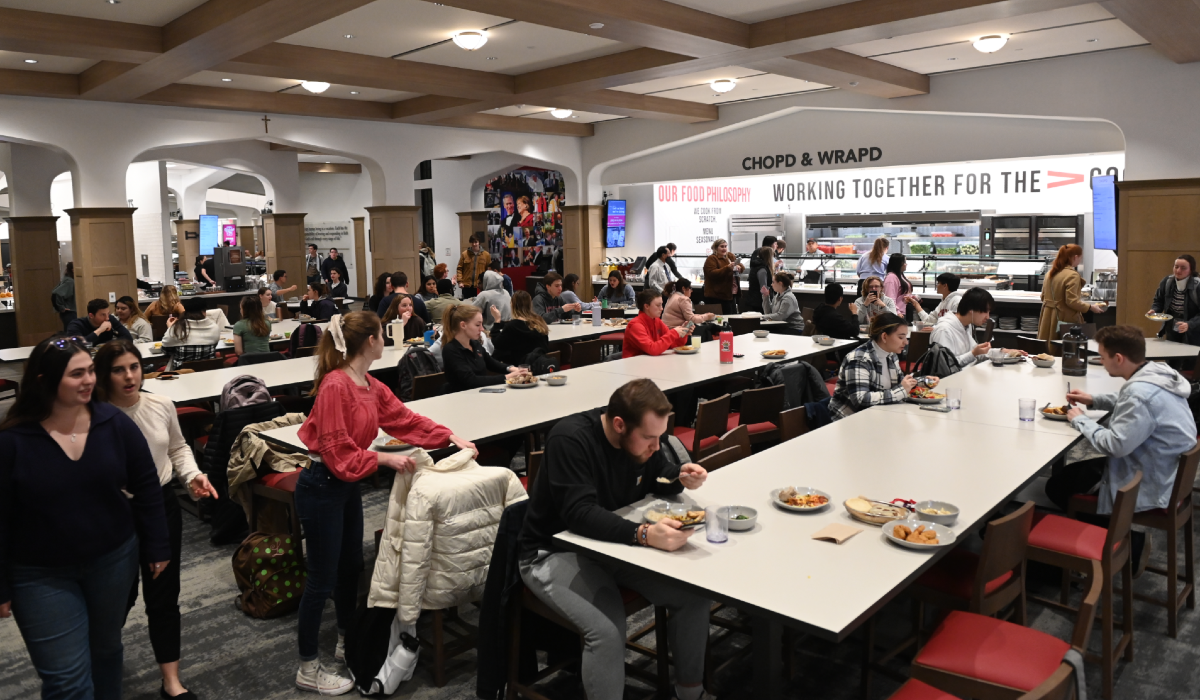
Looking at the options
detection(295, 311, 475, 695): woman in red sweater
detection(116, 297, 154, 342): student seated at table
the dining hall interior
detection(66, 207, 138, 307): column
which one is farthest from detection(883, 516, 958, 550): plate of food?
detection(66, 207, 138, 307): column

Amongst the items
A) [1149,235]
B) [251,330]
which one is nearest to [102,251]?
[251,330]

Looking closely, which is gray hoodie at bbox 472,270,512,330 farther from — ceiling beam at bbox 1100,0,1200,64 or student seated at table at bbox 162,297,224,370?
ceiling beam at bbox 1100,0,1200,64

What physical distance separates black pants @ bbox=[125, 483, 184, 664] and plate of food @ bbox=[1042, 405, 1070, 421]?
12.4 feet

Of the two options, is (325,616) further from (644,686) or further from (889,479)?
(889,479)

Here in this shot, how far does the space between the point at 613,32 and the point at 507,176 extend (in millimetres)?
14408

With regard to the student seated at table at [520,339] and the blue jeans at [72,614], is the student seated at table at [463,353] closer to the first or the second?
the student seated at table at [520,339]

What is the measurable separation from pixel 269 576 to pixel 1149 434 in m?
3.74

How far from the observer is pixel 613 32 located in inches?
277

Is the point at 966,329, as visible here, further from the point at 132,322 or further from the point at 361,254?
the point at 361,254

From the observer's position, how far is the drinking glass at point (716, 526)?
8.79 ft

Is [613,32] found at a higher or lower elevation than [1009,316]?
higher

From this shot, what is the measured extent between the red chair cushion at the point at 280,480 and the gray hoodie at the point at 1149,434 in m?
3.57

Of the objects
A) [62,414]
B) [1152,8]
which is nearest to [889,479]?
[62,414]

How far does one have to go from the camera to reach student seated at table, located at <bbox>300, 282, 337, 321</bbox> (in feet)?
31.1
